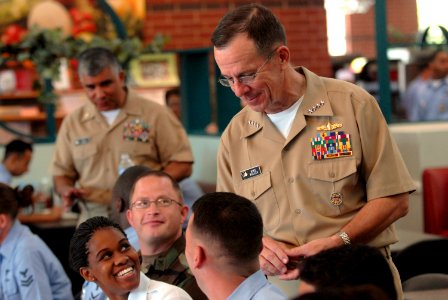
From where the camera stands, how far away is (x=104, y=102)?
4.81 m

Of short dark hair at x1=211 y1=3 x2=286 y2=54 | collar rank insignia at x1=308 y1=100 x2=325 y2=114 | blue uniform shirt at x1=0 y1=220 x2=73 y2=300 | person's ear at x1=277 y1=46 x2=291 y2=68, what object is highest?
short dark hair at x1=211 y1=3 x2=286 y2=54

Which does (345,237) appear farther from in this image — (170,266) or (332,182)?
(170,266)

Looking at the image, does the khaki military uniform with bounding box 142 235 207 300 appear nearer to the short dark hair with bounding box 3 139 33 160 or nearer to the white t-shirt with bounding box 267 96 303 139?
the white t-shirt with bounding box 267 96 303 139

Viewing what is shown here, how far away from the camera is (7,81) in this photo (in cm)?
1089

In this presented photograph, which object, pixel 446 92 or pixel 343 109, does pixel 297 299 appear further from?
pixel 446 92

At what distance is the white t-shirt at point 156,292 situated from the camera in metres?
2.91

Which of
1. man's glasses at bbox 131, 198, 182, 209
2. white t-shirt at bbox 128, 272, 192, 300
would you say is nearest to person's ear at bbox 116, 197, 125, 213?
man's glasses at bbox 131, 198, 182, 209

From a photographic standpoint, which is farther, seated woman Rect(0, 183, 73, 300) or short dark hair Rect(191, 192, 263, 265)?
seated woman Rect(0, 183, 73, 300)

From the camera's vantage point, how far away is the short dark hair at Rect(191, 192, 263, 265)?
8.05ft

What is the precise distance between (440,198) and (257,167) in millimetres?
2718

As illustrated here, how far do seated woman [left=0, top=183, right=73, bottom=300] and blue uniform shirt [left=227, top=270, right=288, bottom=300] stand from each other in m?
1.73

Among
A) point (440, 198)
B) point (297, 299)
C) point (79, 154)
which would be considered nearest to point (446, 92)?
point (440, 198)

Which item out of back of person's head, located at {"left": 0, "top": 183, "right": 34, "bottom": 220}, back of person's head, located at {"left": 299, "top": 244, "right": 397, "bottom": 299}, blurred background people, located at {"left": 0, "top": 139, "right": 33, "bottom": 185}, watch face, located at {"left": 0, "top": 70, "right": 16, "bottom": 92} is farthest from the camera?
watch face, located at {"left": 0, "top": 70, "right": 16, "bottom": 92}

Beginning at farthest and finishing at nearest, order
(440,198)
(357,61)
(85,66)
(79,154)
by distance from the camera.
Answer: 1. (357,61)
2. (440,198)
3. (79,154)
4. (85,66)
